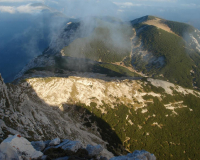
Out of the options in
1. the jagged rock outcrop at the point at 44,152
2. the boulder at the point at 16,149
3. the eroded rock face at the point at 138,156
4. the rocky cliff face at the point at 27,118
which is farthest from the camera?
the rocky cliff face at the point at 27,118

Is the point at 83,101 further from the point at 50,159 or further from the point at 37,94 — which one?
the point at 50,159

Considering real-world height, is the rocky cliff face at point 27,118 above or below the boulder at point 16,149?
below

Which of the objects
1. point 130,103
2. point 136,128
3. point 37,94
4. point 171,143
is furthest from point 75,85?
point 171,143

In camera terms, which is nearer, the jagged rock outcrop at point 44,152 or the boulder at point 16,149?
the boulder at point 16,149

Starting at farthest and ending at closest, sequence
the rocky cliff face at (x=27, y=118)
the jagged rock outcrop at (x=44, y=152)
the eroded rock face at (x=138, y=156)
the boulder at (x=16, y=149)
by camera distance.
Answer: the rocky cliff face at (x=27, y=118) → the eroded rock face at (x=138, y=156) → the jagged rock outcrop at (x=44, y=152) → the boulder at (x=16, y=149)

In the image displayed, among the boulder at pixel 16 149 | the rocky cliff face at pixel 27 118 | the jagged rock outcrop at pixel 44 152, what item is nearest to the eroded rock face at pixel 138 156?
the jagged rock outcrop at pixel 44 152

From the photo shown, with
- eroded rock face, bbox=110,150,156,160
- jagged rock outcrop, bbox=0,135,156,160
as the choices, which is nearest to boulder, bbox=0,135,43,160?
jagged rock outcrop, bbox=0,135,156,160

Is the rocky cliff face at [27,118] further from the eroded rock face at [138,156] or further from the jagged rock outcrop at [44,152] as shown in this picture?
the eroded rock face at [138,156]

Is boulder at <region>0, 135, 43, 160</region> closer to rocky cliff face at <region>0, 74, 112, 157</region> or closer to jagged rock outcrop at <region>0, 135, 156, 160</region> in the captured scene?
jagged rock outcrop at <region>0, 135, 156, 160</region>
